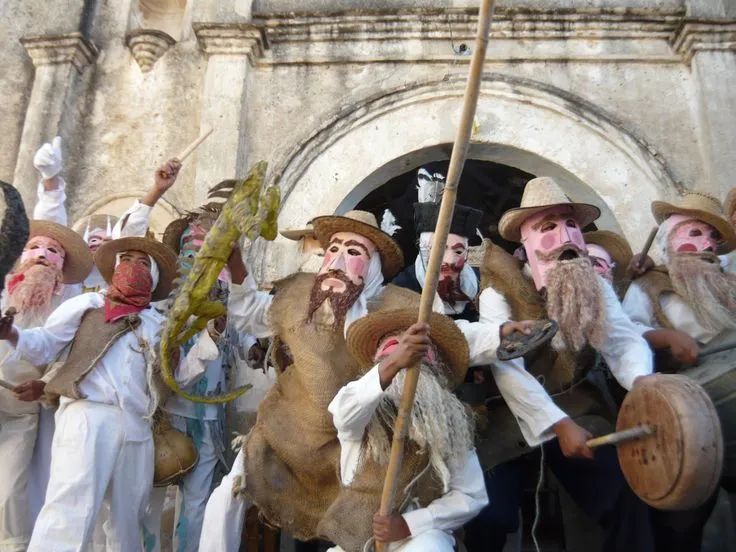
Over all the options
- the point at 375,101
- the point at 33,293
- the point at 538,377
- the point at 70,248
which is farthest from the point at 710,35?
the point at 33,293

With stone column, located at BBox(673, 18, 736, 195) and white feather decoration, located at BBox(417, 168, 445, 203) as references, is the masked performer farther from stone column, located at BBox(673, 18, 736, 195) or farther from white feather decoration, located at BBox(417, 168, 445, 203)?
stone column, located at BBox(673, 18, 736, 195)

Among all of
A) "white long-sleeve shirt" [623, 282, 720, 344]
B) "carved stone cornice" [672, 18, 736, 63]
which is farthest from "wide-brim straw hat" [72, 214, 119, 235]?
"carved stone cornice" [672, 18, 736, 63]

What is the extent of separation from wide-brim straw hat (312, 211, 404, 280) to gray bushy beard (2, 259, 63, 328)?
5.89 feet

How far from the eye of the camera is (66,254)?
16.4ft

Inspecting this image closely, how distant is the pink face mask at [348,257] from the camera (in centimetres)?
429

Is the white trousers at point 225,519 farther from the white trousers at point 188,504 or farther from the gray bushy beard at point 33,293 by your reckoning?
the gray bushy beard at point 33,293

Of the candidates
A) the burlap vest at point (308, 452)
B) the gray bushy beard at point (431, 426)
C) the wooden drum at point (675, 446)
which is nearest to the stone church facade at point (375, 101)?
the burlap vest at point (308, 452)

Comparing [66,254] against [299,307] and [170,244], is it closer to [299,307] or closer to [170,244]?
[170,244]

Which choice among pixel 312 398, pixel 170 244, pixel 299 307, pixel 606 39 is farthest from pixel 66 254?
pixel 606 39

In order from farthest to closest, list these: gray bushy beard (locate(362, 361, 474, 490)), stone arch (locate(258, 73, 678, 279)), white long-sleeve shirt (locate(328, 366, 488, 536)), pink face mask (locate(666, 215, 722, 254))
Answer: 1. stone arch (locate(258, 73, 678, 279))
2. pink face mask (locate(666, 215, 722, 254))
3. gray bushy beard (locate(362, 361, 474, 490))
4. white long-sleeve shirt (locate(328, 366, 488, 536))

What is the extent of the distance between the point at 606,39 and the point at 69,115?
15.9 ft

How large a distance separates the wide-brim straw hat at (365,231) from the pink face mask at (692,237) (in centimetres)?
178

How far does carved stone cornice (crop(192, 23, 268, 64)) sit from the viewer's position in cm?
658

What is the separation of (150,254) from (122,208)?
6.64 ft
